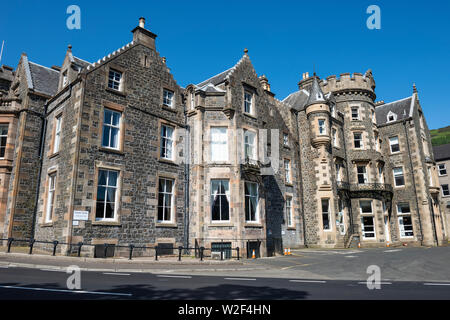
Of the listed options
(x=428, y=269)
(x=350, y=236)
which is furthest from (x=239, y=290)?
(x=350, y=236)

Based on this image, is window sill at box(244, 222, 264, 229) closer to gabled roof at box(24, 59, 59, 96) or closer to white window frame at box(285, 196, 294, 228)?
white window frame at box(285, 196, 294, 228)

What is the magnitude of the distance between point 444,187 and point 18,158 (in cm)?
5318

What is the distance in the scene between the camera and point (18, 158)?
20156 mm

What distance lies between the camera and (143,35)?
22.1 m

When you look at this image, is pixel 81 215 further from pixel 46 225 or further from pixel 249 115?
pixel 249 115

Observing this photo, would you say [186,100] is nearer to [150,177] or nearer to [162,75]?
[162,75]

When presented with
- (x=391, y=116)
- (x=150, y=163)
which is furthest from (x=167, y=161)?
(x=391, y=116)

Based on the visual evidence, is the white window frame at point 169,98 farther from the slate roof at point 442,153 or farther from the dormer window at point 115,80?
the slate roof at point 442,153

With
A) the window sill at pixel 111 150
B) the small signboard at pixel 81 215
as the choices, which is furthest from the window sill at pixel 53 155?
the small signboard at pixel 81 215

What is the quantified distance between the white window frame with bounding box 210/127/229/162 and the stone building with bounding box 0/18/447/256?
→ 7 cm

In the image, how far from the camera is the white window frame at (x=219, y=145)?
21969mm

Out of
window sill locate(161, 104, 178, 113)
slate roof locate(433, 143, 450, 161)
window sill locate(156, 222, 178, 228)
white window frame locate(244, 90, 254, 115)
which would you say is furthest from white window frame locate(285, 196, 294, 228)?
slate roof locate(433, 143, 450, 161)

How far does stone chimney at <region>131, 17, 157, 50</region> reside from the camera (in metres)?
21.9

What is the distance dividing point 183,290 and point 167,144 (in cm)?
1463
